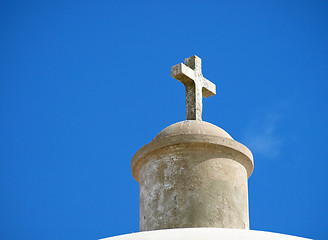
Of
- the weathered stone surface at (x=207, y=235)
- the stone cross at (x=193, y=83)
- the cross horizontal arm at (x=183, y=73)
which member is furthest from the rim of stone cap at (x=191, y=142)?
the weathered stone surface at (x=207, y=235)

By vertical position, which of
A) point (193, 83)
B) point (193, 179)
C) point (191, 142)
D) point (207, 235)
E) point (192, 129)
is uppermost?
point (193, 83)

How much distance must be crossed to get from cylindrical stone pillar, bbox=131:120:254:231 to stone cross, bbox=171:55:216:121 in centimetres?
47

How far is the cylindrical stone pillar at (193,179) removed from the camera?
551cm

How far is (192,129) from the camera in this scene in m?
5.88

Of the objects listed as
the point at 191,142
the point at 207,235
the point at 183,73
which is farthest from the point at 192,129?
the point at 207,235

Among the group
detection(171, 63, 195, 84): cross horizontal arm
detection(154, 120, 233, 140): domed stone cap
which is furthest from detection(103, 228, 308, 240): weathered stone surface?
detection(171, 63, 195, 84): cross horizontal arm

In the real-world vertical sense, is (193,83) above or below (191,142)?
above

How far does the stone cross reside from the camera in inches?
256

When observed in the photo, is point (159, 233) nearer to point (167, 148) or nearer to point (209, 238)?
point (209, 238)

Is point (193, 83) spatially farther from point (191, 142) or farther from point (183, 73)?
point (191, 142)

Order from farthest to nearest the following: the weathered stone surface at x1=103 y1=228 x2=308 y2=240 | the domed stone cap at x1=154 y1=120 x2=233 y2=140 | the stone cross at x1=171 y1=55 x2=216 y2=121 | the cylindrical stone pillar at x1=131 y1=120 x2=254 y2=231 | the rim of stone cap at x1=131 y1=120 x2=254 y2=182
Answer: the stone cross at x1=171 y1=55 x2=216 y2=121 < the domed stone cap at x1=154 y1=120 x2=233 y2=140 < the rim of stone cap at x1=131 y1=120 x2=254 y2=182 < the cylindrical stone pillar at x1=131 y1=120 x2=254 y2=231 < the weathered stone surface at x1=103 y1=228 x2=308 y2=240

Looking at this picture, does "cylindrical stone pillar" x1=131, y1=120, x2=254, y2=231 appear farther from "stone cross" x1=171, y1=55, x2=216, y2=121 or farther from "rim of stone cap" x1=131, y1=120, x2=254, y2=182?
"stone cross" x1=171, y1=55, x2=216, y2=121

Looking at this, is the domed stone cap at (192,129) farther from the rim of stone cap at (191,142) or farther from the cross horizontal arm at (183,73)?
the cross horizontal arm at (183,73)

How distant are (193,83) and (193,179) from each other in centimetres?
155
